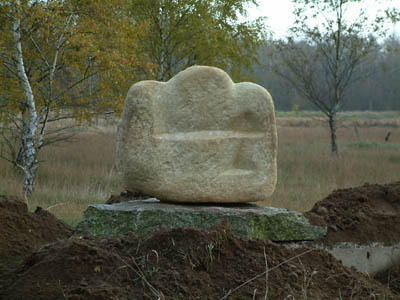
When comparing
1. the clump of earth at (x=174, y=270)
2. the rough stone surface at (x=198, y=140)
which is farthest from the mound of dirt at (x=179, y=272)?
the rough stone surface at (x=198, y=140)

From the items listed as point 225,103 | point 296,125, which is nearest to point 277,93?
point 296,125

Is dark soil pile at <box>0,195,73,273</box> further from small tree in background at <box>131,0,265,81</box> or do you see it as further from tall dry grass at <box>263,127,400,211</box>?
small tree in background at <box>131,0,265,81</box>

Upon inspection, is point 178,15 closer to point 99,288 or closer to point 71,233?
point 71,233

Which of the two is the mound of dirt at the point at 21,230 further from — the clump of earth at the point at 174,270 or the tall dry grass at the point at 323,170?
the tall dry grass at the point at 323,170

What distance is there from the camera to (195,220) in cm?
473

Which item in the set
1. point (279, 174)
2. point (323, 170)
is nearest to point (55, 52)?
point (279, 174)

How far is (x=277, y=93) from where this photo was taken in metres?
54.2

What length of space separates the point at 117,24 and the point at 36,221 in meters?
5.57

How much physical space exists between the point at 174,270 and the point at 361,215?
2747 mm

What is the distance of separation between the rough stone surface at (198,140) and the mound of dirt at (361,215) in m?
0.73

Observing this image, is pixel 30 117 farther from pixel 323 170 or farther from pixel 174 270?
pixel 323 170

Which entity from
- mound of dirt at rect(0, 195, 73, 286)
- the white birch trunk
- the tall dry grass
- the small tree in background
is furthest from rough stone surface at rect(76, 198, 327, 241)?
the small tree in background

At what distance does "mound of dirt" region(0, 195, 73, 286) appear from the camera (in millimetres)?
4059

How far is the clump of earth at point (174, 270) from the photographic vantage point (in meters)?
2.95
